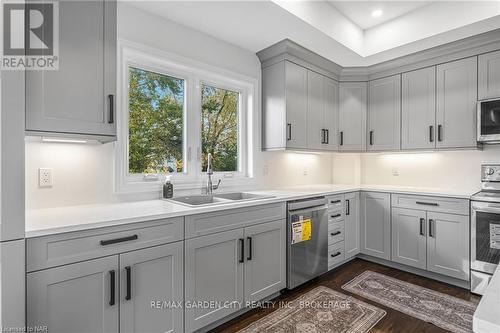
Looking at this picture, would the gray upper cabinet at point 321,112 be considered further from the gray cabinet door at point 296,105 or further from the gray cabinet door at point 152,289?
the gray cabinet door at point 152,289

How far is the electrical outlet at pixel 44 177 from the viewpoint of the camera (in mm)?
1776

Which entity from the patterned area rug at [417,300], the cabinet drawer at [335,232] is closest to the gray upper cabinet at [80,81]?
the cabinet drawer at [335,232]

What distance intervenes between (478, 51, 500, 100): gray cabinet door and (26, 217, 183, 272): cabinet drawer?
335 centimetres

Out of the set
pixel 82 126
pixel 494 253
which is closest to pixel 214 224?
pixel 82 126

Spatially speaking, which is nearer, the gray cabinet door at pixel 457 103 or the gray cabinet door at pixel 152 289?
the gray cabinet door at pixel 152 289

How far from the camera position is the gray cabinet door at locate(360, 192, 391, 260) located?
318cm

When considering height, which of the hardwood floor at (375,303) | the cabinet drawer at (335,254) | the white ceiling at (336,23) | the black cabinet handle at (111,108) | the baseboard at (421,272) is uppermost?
the white ceiling at (336,23)

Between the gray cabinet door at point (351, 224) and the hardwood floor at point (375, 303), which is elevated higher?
the gray cabinet door at point (351, 224)

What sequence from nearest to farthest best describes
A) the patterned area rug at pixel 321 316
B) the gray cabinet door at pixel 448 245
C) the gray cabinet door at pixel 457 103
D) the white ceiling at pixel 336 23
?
the patterned area rug at pixel 321 316 < the white ceiling at pixel 336 23 < the gray cabinet door at pixel 448 245 < the gray cabinet door at pixel 457 103

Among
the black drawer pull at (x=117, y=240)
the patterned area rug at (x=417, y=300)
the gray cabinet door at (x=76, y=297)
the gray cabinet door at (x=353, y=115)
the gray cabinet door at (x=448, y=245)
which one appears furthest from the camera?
the gray cabinet door at (x=353, y=115)

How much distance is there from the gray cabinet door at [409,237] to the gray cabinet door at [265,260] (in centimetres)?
154

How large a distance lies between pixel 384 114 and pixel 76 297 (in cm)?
378

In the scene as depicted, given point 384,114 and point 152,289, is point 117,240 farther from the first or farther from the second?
point 384,114

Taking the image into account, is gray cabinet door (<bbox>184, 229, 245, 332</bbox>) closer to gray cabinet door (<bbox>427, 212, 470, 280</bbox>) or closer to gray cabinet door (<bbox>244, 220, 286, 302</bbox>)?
gray cabinet door (<bbox>244, 220, 286, 302</bbox>)
